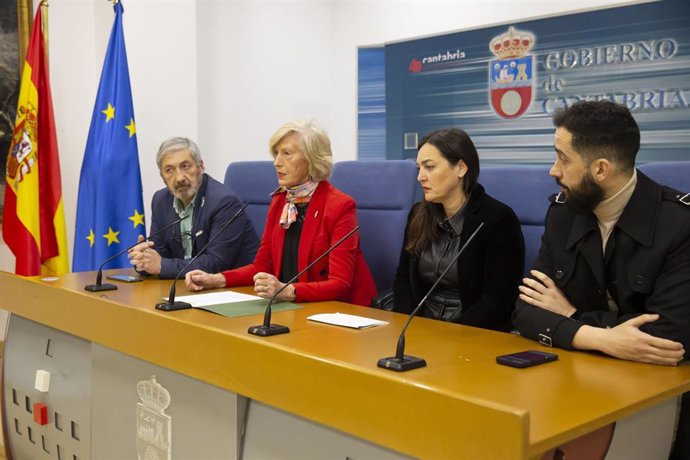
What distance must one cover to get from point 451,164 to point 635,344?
3.46 ft

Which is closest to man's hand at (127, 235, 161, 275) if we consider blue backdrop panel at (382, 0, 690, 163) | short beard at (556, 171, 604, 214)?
short beard at (556, 171, 604, 214)

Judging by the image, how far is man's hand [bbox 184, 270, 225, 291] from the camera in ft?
8.34

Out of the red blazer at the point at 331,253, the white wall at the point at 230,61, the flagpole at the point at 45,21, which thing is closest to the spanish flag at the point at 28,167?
the flagpole at the point at 45,21

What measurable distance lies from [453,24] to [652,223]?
3.15 m

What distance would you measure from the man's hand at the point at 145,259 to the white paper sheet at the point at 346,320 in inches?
37.9

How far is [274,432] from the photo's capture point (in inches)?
65.9

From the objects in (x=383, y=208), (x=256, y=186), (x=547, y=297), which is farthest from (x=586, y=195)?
(x=256, y=186)

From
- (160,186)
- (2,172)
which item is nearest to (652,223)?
(160,186)

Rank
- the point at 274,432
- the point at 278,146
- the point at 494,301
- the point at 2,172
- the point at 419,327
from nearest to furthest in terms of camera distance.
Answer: the point at 274,432
the point at 419,327
the point at 494,301
the point at 278,146
the point at 2,172

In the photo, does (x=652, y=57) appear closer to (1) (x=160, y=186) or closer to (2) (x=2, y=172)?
(1) (x=160, y=186)

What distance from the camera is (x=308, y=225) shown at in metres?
2.70

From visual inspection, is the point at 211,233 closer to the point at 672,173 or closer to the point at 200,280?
the point at 200,280

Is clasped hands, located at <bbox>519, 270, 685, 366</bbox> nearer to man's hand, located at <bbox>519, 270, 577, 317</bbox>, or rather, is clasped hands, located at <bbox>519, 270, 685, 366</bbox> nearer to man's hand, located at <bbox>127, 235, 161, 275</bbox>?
man's hand, located at <bbox>519, 270, 577, 317</bbox>

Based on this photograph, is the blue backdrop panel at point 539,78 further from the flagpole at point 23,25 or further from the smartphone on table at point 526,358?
the smartphone on table at point 526,358
